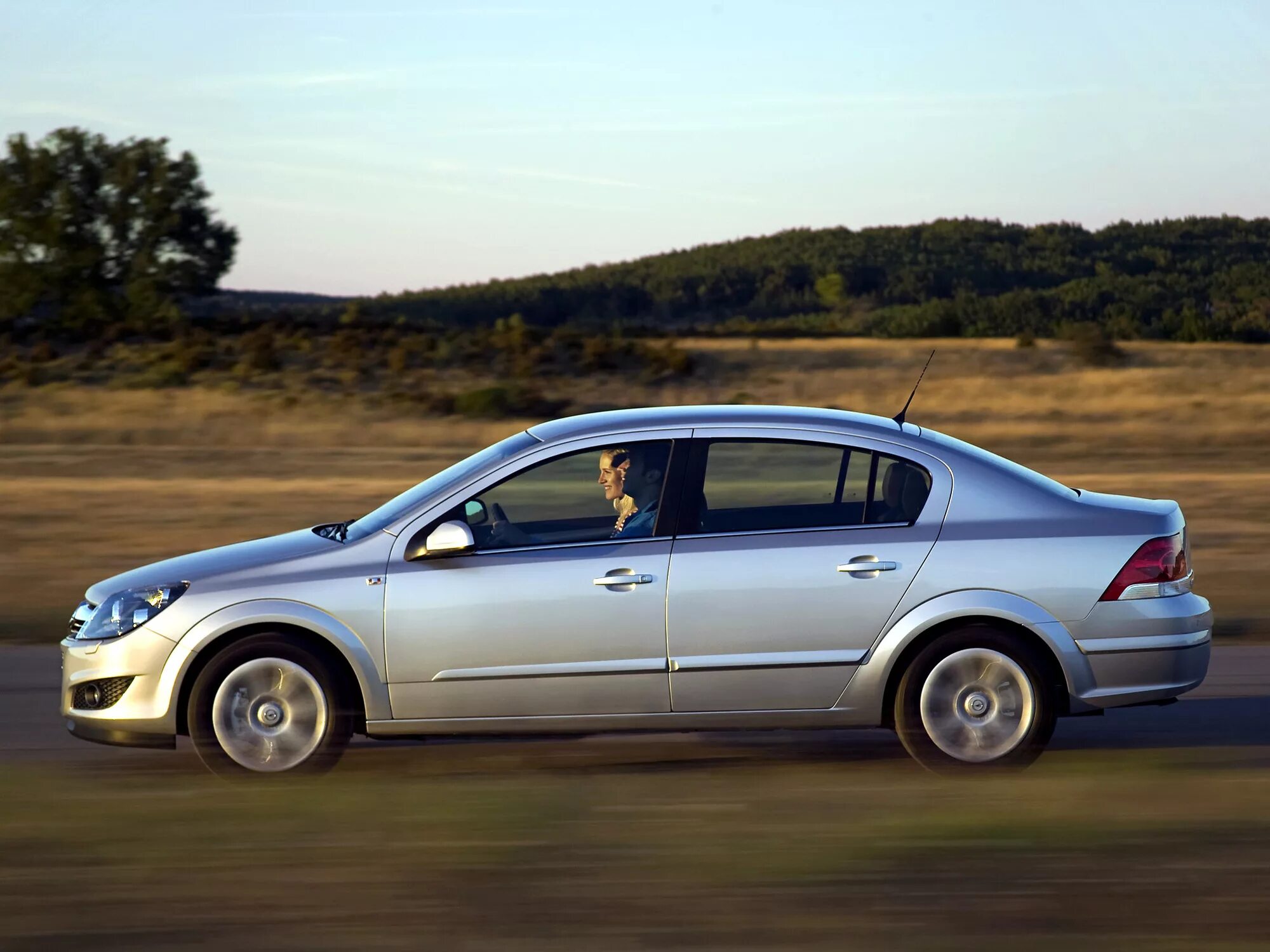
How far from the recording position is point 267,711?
675 centimetres

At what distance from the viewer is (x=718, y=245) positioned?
125312 mm

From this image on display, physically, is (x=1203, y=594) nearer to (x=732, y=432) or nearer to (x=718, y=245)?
(x=732, y=432)

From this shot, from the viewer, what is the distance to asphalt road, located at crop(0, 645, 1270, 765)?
7562 millimetres

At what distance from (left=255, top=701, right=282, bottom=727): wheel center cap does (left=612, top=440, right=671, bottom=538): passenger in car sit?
1541mm

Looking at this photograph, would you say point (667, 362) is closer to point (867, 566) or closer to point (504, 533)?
point (504, 533)

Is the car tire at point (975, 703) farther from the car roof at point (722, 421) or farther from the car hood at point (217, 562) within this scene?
the car hood at point (217, 562)

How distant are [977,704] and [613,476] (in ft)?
5.86

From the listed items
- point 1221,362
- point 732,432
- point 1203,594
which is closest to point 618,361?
point 1221,362

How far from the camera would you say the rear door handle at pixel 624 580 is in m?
6.66

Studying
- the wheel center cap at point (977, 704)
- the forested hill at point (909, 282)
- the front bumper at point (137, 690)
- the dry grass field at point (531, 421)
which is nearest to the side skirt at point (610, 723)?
the wheel center cap at point (977, 704)

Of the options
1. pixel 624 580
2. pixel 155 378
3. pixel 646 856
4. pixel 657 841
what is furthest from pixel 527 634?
pixel 155 378

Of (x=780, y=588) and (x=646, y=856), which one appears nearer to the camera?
(x=646, y=856)

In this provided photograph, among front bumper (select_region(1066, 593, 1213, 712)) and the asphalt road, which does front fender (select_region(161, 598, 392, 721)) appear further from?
front bumper (select_region(1066, 593, 1213, 712))

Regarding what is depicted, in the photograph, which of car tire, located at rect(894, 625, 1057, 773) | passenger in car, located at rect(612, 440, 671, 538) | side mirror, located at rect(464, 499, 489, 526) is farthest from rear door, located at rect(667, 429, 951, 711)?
side mirror, located at rect(464, 499, 489, 526)
